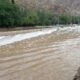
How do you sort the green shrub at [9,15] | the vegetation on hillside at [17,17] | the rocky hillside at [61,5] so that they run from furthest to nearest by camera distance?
1. the rocky hillside at [61,5]
2. the vegetation on hillside at [17,17]
3. the green shrub at [9,15]

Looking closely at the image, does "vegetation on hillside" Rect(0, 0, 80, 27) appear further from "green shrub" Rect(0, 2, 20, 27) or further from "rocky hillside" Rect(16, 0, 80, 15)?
"rocky hillside" Rect(16, 0, 80, 15)

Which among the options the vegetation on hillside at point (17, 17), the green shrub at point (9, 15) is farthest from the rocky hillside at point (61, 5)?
the green shrub at point (9, 15)

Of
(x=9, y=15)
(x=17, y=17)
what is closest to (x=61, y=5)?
(x=17, y=17)

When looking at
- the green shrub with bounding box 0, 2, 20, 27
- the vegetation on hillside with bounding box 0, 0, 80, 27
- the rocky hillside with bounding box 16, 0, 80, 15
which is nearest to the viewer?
the green shrub with bounding box 0, 2, 20, 27

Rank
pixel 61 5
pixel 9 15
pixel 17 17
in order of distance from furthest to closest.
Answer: pixel 61 5 → pixel 17 17 → pixel 9 15

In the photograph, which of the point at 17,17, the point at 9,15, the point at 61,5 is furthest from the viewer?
the point at 61,5

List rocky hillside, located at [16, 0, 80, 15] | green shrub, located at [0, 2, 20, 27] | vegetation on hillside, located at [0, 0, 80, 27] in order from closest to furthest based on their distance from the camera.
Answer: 1. green shrub, located at [0, 2, 20, 27]
2. vegetation on hillside, located at [0, 0, 80, 27]
3. rocky hillside, located at [16, 0, 80, 15]

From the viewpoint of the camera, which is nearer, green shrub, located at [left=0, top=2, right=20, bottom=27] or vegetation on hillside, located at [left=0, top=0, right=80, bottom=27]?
green shrub, located at [left=0, top=2, right=20, bottom=27]

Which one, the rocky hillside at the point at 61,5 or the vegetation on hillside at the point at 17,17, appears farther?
the rocky hillside at the point at 61,5

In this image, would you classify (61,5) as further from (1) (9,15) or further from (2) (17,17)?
(1) (9,15)

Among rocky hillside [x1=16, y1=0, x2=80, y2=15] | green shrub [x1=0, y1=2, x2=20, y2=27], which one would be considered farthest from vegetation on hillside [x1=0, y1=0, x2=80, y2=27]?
rocky hillside [x1=16, y1=0, x2=80, y2=15]

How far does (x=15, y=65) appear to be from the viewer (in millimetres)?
13039

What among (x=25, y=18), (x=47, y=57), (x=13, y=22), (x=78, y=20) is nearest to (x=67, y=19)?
(x=78, y=20)

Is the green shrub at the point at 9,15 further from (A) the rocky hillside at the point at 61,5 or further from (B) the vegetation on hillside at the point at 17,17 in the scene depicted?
(A) the rocky hillside at the point at 61,5
